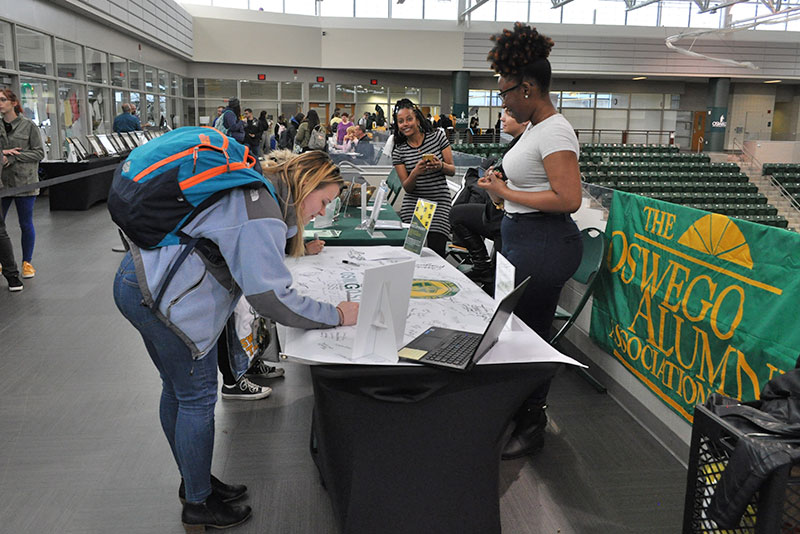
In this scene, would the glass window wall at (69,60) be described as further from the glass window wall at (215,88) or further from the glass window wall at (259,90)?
the glass window wall at (259,90)

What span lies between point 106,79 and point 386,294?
540 inches

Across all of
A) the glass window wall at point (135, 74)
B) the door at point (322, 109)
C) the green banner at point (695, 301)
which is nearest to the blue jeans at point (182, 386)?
the green banner at point (695, 301)

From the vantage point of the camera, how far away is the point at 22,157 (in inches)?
200

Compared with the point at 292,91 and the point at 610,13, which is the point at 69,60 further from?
the point at 610,13

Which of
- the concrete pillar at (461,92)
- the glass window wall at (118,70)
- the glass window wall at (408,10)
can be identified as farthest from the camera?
the concrete pillar at (461,92)

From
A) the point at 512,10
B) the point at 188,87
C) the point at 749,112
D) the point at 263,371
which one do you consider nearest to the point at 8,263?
the point at 263,371

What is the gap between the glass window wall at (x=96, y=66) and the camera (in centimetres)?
1210

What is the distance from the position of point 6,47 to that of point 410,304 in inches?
373

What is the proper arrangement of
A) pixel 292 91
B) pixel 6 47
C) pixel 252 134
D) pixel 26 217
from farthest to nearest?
pixel 292 91 → pixel 252 134 → pixel 6 47 → pixel 26 217

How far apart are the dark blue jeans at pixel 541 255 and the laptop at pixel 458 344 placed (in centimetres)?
56

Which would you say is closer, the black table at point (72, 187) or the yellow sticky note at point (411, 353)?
the yellow sticky note at point (411, 353)

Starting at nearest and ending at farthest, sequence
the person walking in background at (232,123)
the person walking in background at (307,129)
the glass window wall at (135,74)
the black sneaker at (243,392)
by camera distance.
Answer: the black sneaker at (243,392), the person walking in background at (232,123), the person walking in background at (307,129), the glass window wall at (135,74)

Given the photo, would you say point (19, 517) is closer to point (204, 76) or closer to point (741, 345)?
point (741, 345)

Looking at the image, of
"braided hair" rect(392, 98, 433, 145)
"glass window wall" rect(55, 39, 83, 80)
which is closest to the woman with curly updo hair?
"braided hair" rect(392, 98, 433, 145)
